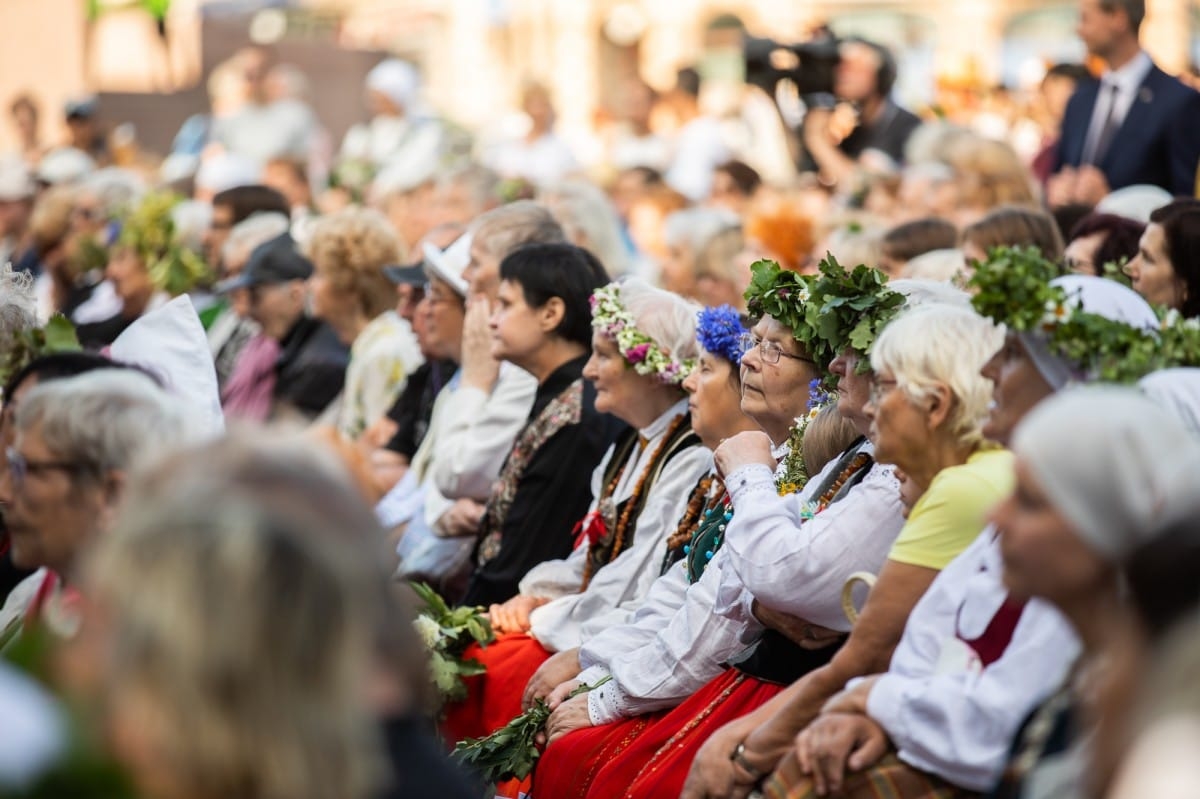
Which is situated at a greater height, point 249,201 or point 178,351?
point 178,351

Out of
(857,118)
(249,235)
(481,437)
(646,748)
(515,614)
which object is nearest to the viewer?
(646,748)

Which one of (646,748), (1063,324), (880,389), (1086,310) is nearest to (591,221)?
(646,748)

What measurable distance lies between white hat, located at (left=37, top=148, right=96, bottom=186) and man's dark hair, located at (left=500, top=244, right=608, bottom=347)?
10074 mm

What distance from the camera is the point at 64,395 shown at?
11.3ft

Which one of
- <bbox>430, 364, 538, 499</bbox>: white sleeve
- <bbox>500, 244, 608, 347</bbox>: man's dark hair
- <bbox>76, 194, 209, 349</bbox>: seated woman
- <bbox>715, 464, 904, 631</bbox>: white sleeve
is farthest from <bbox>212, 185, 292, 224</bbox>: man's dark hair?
<bbox>715, 464, 904, 631</bbox>: white sleeve

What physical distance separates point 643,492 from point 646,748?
109 centimetres

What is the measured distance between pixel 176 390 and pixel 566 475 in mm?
1944

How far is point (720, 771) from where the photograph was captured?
4.19 meters

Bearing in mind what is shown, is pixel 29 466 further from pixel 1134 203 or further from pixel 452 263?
pixel 1134 203

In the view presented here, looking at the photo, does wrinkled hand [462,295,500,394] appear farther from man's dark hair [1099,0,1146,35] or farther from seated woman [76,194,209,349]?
seated woman [76,194,209,349]

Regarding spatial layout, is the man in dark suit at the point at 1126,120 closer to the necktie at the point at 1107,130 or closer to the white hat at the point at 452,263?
the necktie at the point at 1107,130

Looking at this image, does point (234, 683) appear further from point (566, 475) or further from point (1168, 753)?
point (566, 475)

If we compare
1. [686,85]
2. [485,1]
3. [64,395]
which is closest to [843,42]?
[686,85]

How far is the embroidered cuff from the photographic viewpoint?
173 inches
